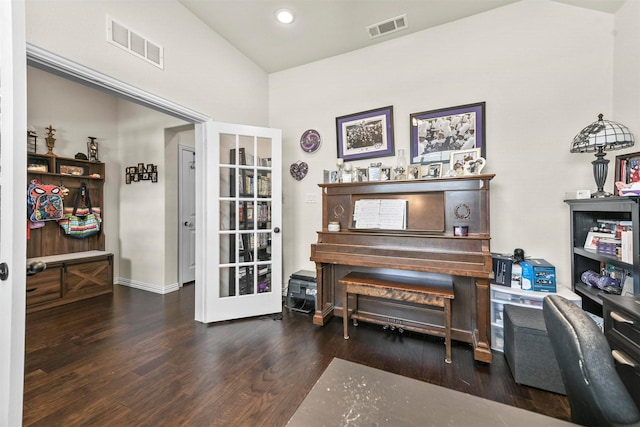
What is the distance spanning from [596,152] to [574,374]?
2.28 m

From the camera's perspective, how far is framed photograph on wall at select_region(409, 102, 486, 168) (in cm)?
252

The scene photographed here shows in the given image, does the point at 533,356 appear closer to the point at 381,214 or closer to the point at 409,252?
the point at 409,252

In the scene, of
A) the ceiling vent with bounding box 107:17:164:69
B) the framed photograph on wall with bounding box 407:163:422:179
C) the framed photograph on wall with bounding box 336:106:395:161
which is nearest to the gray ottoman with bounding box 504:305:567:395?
the framed photograph on wall with bounding box 407:163:422:179

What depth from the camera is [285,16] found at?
257 cm

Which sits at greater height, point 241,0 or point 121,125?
point 241,0

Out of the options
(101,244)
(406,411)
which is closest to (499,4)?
(406,411)

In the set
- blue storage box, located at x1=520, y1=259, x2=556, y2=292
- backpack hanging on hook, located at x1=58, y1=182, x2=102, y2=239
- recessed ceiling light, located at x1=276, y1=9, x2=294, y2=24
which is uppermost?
recessed ceiling light, located at x1=276, y1=9, x2=294, y2=24

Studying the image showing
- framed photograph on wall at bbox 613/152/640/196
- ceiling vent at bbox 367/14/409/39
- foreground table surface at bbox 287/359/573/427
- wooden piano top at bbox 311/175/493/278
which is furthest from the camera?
ceiling vent at bbox 367/14/409/39

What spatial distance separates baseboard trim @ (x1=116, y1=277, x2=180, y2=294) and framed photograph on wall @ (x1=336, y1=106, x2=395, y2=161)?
308 cm

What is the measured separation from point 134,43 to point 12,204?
1640 millimetres

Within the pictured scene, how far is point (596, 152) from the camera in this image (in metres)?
2.09

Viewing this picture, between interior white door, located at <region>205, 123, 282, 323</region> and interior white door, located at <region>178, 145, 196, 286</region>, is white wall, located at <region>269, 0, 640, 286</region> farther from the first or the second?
interior white door, located at <region>178, 145, 196, 286</region>

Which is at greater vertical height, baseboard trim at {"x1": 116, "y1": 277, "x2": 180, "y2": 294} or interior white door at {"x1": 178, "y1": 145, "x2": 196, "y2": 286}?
interior white door at {"x1": 178, "y1": 145, "x2": 196, "y2": 286}

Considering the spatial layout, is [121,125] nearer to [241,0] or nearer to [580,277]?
[241,0]
